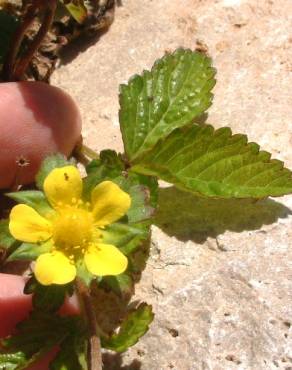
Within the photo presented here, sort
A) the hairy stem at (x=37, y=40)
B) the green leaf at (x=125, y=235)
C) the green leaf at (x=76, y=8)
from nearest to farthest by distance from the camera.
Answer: the green leaf at (x=125, y=235)
the hairy stem at (x=37, y=40)
the green leaf at (x=76, y=8)

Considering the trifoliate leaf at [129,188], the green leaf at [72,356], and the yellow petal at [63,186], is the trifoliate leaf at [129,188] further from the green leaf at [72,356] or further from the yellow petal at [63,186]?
the green leaf at [72,356]

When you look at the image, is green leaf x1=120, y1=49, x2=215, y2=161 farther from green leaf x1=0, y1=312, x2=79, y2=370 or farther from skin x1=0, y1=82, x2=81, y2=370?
green leaf x1=0, y1=312, x2=79, y2=370

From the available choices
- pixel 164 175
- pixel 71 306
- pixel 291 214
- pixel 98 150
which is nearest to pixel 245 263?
pixel 291 214

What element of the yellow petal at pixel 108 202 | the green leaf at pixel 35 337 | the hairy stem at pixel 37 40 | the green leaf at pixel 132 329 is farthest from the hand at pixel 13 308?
the hairy stem at pixel 37 40

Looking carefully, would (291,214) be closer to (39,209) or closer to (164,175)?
(164,175)

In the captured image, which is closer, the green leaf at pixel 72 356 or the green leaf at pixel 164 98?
the green leaf at pixel 72 356

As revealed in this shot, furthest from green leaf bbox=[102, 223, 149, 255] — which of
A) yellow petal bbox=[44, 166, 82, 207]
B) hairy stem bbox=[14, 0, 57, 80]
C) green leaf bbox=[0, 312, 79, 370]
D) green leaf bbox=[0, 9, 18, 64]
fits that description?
green leaf bbox=[0, 9, 18, 64]

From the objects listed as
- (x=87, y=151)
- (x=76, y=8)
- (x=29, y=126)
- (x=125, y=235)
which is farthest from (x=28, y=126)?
(x=125, y=235)
